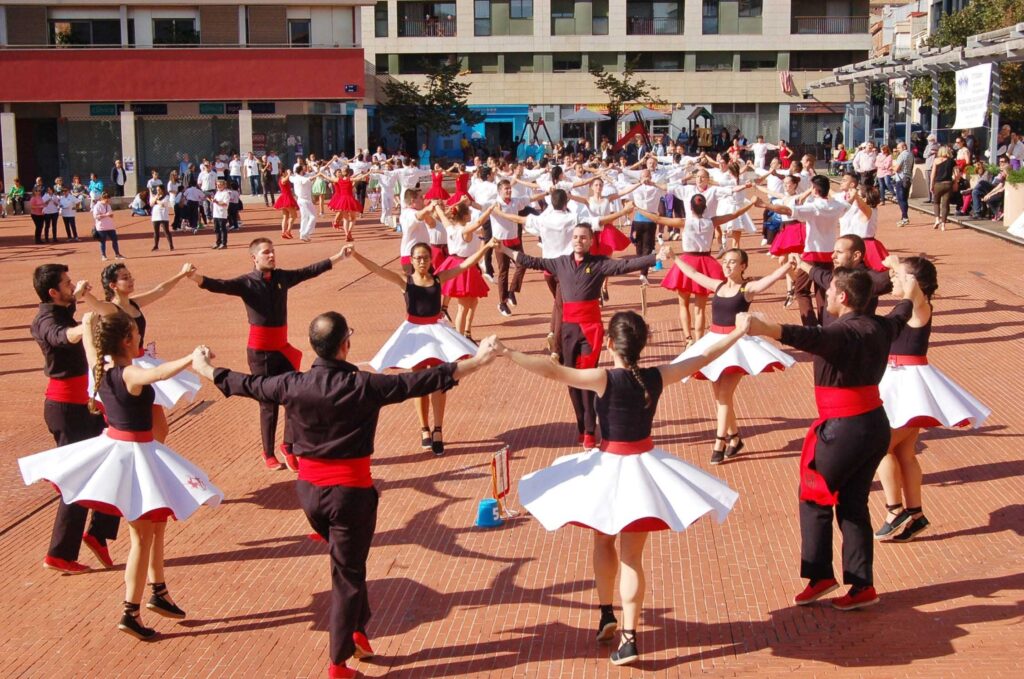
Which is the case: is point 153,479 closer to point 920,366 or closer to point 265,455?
point 265,455

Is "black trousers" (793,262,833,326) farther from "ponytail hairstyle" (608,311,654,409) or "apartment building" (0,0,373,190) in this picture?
"apartment building" (0,0,373,190)

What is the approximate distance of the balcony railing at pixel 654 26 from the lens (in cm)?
6544

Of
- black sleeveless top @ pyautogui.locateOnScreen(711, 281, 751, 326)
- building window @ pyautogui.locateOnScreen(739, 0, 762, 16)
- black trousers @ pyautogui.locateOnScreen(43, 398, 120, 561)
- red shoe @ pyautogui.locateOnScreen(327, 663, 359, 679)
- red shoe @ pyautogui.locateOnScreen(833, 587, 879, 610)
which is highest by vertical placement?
building window @ pyautogui.locateOnScreen(739, 0, 762, 16)

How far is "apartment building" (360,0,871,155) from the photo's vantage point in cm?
6512

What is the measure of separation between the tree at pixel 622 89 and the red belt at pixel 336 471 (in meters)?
53.7

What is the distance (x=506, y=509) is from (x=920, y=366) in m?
3.40

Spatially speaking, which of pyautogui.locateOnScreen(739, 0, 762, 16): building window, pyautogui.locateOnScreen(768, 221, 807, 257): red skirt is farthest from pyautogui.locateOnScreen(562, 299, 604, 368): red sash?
pyautogui.locateOnScreen(739, 0, 762, 16): building window

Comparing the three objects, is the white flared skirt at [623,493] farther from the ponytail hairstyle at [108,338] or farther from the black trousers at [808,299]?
the black trousers at [808,299]

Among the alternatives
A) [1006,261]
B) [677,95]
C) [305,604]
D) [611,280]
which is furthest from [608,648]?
[677,95]

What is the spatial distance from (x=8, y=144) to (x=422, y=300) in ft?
131

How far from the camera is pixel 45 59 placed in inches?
1781

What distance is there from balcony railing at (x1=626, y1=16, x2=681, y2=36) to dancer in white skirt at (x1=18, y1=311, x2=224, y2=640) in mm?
61561

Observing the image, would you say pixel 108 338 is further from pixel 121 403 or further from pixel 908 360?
pixel 908 360

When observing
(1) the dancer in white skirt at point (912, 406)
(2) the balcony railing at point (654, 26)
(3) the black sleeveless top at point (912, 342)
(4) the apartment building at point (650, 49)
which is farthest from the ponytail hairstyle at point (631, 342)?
(2) the balcony railing at point (654, 26)
